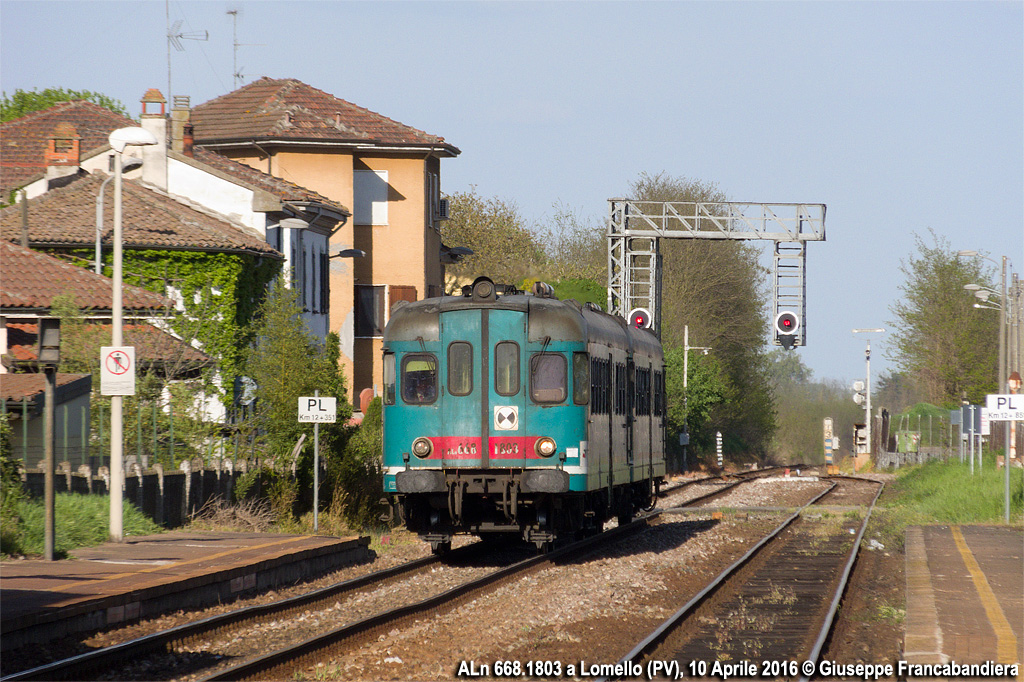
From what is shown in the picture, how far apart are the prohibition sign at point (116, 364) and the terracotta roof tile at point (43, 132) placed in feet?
75.7

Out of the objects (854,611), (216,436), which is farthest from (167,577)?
(216,436)

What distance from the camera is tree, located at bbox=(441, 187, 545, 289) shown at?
67.6 m

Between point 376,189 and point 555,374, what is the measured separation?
2560cm

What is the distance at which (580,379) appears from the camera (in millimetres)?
16688

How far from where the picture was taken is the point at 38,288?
2502 cm

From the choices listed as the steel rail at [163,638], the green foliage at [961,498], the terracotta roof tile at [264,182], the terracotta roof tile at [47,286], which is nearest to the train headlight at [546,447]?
the steel rail at [163,638]

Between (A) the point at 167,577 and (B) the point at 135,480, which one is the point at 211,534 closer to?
(B) the point at 135,480

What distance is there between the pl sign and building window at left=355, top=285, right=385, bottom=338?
2244 cm

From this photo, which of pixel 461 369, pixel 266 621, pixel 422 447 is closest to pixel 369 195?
pixel 461 369

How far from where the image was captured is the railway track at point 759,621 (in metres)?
10.4

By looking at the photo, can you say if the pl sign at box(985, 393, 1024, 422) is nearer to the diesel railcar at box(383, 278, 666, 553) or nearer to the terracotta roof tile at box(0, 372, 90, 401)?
the diesel railcar at box(383, 278, 666, 553)

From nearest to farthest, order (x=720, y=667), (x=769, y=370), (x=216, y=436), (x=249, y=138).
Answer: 1. (x=720, y=667)
2. (x=216, y=436)
3. (x=249, y=138)
4. (x=769, y=370)

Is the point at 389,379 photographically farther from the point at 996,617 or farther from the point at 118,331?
the point at 996,617

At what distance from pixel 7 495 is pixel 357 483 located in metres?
8.78
